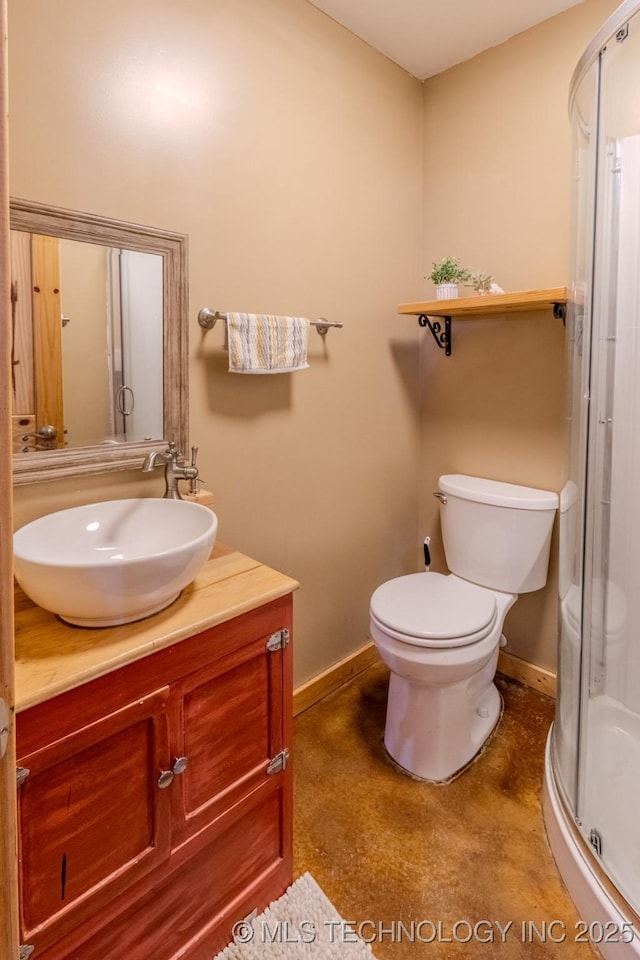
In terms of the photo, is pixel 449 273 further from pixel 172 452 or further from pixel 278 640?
pixel 278 640

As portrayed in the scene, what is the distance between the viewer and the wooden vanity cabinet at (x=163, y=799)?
2.79ft

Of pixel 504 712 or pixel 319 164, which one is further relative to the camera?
pixel 504 712

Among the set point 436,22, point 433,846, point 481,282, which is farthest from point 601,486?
point 436,22

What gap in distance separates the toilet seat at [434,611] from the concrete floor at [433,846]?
49 cm

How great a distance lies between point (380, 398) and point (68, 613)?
1535 mm

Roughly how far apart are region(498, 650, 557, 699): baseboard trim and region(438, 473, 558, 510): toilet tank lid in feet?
2.32

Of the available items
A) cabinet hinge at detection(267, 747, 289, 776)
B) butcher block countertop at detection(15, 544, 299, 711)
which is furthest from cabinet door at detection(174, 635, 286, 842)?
butcher block countertop at detection(15, 544, 299, 711)

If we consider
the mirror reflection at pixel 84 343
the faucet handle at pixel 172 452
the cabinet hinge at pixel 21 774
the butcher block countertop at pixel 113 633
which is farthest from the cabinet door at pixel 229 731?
the mirror reflection at pixel 84 343

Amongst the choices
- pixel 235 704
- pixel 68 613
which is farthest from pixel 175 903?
pixel 68 613

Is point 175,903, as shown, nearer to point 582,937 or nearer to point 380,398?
point 582,937

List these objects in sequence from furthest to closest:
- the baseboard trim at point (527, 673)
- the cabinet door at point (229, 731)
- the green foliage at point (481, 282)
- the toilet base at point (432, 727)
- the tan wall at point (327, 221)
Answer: the baseboard trim at point (527, 673) < the green foliage at point (481, 282) < the toilet base at point (432, 727) < the tan wall at point (327, 221) < the cabinet door at point (229, 731)

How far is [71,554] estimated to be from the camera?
1.14 metres

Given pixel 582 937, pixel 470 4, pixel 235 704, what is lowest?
pixel 582 937

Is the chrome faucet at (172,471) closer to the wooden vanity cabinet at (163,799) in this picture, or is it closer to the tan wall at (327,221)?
the tan wall at (327,221)
